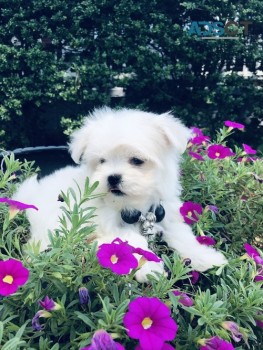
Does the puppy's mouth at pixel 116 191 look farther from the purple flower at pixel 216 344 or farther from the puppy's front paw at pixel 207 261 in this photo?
the purple flower at pixel 216 344

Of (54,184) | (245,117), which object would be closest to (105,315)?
(54,184)

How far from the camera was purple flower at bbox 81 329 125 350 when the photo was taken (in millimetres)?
1413

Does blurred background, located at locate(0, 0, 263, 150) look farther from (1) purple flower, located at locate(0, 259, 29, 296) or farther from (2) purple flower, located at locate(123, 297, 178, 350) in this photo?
(2) purple flower, located at locate(123, 297, 178, 350)

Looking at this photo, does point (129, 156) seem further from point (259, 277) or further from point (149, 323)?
point (149, 323)

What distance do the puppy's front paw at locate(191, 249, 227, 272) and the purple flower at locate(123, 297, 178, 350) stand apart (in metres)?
0.68

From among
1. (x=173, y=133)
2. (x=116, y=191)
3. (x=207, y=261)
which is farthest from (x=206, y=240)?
(x=173, y=133)

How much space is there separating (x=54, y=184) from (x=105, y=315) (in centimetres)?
133

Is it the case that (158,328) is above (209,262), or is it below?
above

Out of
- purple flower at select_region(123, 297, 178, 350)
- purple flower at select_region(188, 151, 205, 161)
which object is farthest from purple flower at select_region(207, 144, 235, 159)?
purple flower at select_region(123, 297, 178, 350)

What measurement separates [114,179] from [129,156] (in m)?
0.19

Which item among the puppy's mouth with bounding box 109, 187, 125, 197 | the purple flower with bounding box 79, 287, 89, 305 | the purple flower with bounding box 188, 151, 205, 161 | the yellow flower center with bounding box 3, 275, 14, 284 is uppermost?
the yellow flower center with bounding box 3, 275, 14, 284

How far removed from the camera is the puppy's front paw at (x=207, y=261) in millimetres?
2211

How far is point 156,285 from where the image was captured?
1.76 meters

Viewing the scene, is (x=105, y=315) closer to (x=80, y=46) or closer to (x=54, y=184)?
(x=54, y=184)
